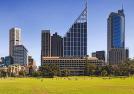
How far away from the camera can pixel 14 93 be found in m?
54.1

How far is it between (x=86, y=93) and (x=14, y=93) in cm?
1047

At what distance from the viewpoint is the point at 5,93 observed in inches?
2104

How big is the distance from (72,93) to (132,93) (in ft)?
27.9

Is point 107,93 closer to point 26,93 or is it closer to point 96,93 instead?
point 96,93

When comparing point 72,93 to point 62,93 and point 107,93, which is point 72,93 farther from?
A: point 107,93

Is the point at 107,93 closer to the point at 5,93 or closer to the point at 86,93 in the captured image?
the point at 86,93

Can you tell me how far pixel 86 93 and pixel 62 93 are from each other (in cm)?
356

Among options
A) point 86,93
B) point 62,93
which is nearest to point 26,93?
point 62,93

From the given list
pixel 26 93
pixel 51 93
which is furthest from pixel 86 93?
pixel 26 93

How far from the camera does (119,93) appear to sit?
53.9 meters

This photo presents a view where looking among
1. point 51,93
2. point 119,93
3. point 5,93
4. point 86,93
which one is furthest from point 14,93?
point 119,93

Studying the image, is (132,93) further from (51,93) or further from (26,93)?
(26,93)

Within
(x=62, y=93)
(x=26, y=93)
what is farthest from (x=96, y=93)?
(x=26, y=93)

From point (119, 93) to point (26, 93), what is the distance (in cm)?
1340
